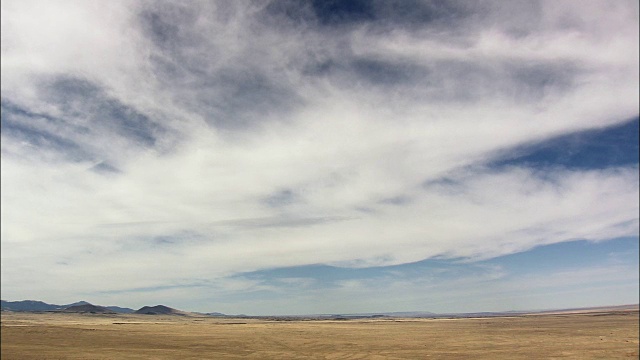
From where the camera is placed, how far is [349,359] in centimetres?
3362

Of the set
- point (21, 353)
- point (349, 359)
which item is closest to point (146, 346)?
point (21, 353)

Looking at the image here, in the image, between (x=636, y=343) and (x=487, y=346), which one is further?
(x=487, y=346)

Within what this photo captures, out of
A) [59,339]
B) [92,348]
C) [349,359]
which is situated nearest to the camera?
[349,359]

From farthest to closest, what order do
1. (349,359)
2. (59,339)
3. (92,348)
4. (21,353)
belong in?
1. (59,339)
2. (92,348)
3. (349,359)
4. (21,353)

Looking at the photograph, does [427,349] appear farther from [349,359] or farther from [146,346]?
[146,346]

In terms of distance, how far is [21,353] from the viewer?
31016 millimetres

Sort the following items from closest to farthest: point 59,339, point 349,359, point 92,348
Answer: point 349,359 → point 92,348 → point 59,339

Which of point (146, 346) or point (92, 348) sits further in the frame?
point (146, 346)

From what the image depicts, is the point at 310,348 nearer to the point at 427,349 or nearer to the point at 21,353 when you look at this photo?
the point at 427,349

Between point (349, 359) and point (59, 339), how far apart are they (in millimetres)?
29839

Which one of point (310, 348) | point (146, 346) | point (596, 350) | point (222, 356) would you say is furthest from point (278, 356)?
point (596, 350)

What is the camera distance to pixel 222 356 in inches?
1387

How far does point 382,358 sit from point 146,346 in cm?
2417

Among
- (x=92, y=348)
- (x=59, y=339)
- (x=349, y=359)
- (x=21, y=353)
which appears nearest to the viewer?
(x=21, y=353)
